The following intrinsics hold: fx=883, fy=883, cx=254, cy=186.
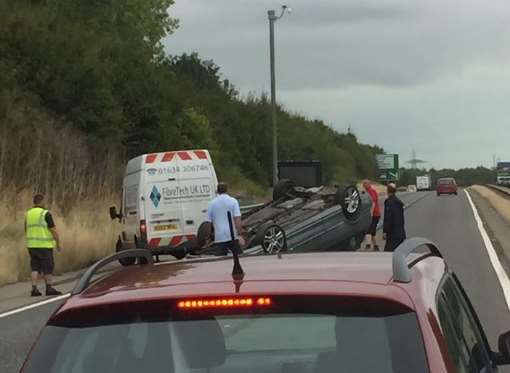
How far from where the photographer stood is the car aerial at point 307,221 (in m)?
15.5

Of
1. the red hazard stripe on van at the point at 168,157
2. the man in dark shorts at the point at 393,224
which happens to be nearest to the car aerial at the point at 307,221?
the man in dark shorts at the point at 393,224

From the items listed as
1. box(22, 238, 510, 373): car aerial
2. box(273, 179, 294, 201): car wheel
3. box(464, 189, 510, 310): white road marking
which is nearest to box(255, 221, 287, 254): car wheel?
box(273, 179, 294, 201): car wheel

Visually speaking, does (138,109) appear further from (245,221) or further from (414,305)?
(414,305)

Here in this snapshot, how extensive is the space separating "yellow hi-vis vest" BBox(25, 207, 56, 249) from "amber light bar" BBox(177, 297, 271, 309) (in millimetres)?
12506

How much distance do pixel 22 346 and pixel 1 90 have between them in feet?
72.0

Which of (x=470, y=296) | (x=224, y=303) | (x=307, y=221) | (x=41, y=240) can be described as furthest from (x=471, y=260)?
(x=224, y=303)

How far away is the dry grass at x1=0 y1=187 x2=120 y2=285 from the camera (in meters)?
17.1

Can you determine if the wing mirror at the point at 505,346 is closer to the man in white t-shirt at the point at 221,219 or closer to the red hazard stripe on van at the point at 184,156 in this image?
the man in white t-shirt at the point at 221,219

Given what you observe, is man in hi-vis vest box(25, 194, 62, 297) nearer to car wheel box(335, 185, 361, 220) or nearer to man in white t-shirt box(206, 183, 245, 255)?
man in white t-shirt box(206, 183, 245, 255)

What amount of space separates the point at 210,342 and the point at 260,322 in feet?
0.60

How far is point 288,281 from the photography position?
293 cm

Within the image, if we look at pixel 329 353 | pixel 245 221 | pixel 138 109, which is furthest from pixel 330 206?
pixel 138 109

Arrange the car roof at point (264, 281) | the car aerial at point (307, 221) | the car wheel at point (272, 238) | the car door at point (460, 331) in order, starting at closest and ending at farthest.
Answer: the car roof at point (264, 281)
the car door at point (460, 331)
the car wheel at point (272, 238)
the car aerial at point (307, 221)

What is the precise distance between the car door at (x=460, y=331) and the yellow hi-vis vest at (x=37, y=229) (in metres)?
11.8
